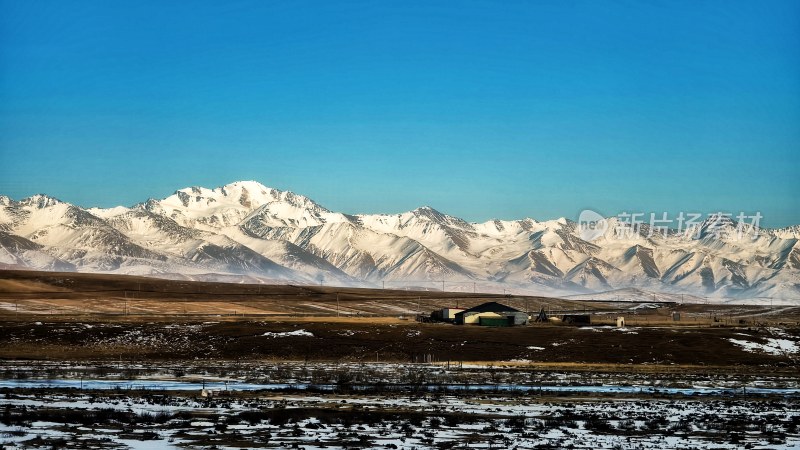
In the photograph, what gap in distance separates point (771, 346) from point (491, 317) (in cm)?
4062

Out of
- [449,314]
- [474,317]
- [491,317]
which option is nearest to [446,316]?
[449,314]

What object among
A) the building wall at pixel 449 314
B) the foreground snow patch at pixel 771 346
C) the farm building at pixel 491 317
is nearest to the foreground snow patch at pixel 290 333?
the farm building at pixel 491 317

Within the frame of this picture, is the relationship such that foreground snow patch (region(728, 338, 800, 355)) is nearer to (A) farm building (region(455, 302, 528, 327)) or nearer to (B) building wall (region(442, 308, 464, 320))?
(A) farm building (region(455, 302, 528, 327))

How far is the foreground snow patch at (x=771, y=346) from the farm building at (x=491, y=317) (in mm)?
35028

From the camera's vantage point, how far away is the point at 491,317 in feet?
453

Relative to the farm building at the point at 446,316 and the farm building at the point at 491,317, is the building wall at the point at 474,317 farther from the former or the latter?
the farm building at the point at 446,316

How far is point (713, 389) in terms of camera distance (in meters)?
68.2

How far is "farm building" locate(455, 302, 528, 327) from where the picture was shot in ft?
451

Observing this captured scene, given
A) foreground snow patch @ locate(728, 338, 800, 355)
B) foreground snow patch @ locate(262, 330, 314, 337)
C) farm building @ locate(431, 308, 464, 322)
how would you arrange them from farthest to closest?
farm building @ locate(431, 308, 464, 322) < foreground snow patch @ locate(262, 330, 314, 337) < foreground snow patch @ locate(728, 338, 800, 355)

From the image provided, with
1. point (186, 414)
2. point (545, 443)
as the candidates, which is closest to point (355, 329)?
point (186, 414)

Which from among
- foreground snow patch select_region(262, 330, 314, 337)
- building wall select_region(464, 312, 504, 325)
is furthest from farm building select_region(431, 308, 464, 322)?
foreground snow patch select_region(262, 330, 314, 337)

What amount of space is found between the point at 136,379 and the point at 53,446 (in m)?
35.1

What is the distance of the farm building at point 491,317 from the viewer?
451ft

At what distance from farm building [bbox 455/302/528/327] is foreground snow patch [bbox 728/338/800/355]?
115ft
